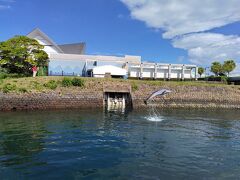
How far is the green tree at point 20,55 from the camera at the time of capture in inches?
1757

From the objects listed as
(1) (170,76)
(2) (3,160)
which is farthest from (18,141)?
(1) (170,76)

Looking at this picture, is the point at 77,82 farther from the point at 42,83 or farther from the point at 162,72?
the point at 162,72

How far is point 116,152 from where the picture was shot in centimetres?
1560

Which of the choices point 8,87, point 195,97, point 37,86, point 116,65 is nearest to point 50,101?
point 37,86

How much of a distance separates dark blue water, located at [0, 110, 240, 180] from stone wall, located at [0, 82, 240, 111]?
468 inches

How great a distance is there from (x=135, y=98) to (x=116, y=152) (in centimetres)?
2674

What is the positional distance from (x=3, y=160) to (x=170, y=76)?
49.6 meters

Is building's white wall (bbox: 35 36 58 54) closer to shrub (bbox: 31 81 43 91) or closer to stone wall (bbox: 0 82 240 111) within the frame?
stone wall (bbox: 0 82 240 111)

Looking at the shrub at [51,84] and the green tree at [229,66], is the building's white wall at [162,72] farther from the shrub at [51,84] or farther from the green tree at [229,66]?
the green tree at [229,66]

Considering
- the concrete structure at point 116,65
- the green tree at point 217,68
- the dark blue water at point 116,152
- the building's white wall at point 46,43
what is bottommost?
the dark blue water at point 116,152

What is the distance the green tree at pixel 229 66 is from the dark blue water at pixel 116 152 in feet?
212

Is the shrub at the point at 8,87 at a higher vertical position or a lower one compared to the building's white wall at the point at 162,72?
lower

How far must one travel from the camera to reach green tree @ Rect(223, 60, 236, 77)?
84562 mm

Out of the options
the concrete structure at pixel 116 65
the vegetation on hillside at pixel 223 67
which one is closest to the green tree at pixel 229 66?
the vegetation on hillside at pixel 223 67
